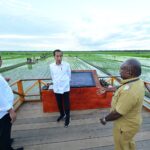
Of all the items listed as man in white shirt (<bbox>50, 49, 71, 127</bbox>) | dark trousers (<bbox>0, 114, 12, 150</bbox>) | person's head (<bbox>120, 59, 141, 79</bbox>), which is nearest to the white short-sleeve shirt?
man in white shirt (<bbox>50, 49, 71, 127</bbox>)

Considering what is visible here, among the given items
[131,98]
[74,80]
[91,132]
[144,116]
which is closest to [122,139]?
[131,98]

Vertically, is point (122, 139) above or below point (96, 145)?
above

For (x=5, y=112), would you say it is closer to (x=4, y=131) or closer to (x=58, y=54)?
(x=4, y=131)

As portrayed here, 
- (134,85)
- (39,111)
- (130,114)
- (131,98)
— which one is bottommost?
(39,111)

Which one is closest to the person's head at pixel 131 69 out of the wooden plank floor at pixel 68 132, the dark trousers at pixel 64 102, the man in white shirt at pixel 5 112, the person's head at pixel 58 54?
the man in white shirt at pixel 5 112

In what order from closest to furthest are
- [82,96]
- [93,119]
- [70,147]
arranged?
[70,147]
[93,119]
[82,96]

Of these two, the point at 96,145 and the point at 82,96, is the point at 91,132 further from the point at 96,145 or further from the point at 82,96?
the point at 82,96

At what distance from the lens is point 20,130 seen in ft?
13.1

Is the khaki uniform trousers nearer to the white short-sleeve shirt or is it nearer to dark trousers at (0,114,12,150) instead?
dark trousers at (0,114,12,150)

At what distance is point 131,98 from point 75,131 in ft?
7.73

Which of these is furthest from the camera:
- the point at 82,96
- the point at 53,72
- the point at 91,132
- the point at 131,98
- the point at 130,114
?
the point at 82,96

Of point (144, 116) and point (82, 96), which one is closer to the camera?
point (144, 116)

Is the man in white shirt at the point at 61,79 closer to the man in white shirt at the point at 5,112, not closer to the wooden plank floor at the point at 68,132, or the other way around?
the wooden plank floor at the point at 68,132

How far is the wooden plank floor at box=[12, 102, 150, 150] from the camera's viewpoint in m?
3.35
